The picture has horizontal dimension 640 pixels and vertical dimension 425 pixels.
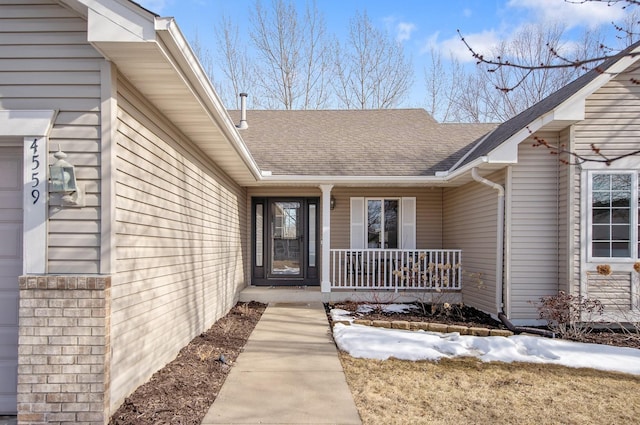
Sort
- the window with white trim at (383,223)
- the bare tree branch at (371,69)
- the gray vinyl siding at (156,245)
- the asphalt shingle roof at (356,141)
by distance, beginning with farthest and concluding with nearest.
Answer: the bare tree branch at (371,69)
the window with white trim at (383,223)
the asphalt shingle roof at (356,141)
the gray vinyl siding at (156,245)

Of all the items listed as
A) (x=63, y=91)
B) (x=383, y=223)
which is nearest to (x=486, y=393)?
(x=63, y=91)

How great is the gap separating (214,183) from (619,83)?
6.39 m

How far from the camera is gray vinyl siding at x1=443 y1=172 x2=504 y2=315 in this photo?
23.1 ft

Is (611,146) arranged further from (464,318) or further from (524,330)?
(464,318)

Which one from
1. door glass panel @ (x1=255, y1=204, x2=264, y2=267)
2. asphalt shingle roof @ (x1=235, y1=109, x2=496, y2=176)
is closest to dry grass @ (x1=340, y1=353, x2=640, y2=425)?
asphalt shingle roof @ (x1=235, y1=109, x2=496, y2=176)

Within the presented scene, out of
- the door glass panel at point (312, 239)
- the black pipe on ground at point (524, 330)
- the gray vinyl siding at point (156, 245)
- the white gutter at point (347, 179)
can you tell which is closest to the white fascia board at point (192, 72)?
the gray vinyl siding at point (156, 245)

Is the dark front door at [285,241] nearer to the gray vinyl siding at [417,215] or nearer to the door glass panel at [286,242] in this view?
the door glass panel at [286,242]

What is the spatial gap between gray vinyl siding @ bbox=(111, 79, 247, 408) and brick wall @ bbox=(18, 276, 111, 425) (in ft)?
0.50

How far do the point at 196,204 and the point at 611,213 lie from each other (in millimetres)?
6064

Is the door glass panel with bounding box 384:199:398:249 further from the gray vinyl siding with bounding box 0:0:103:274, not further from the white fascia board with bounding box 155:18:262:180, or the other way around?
the gray vinyl siding with bounding box 0:0:103:274

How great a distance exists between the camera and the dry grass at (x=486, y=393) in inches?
131

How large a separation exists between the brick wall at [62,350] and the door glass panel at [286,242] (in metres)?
6.70

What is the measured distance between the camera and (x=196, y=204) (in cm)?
543

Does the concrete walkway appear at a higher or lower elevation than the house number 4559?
lower
